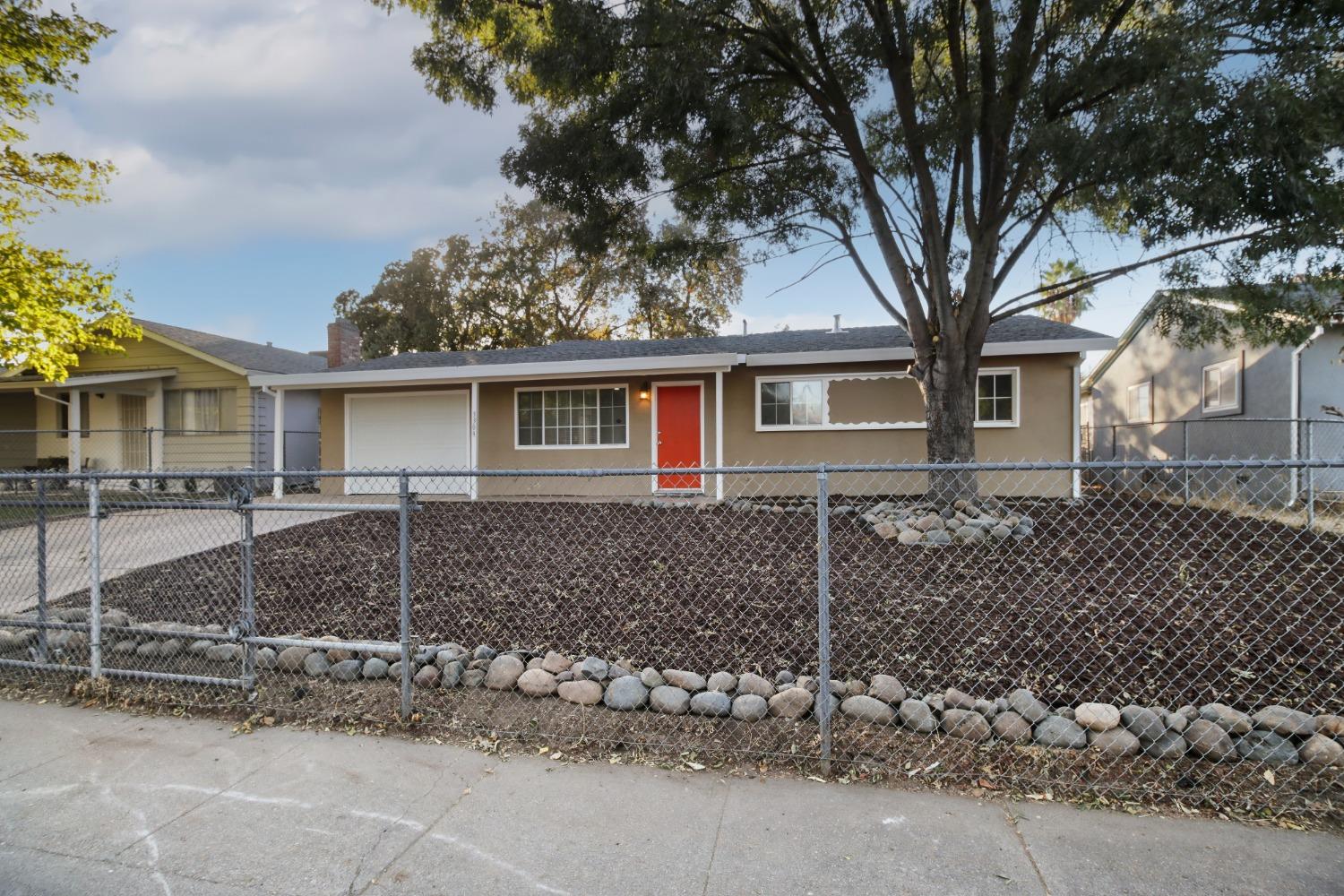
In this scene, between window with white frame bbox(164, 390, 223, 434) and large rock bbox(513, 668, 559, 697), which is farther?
window with white frame bbox(164, 390, 223, 434)

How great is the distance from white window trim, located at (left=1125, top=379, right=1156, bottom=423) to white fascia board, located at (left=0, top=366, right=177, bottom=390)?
74.5ft

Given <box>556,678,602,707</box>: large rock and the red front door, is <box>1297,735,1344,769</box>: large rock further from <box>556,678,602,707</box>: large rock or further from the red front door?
the red front door

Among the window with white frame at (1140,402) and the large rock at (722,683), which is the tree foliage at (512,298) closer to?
the window with white frame at (1140,402)

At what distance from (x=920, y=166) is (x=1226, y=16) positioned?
324cm

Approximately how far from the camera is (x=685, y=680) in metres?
3.79

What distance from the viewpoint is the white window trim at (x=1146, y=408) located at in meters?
16.5

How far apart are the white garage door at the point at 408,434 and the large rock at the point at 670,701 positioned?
10023 mm

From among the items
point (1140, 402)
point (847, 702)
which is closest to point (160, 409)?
point (847, 702)

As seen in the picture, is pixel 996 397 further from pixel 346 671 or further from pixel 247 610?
pixel 247 610

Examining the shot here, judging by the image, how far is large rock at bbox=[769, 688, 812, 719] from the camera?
349cm

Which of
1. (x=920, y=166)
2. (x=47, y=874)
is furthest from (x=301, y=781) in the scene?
(x=920, y=166)

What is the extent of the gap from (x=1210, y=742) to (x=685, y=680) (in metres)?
2.50

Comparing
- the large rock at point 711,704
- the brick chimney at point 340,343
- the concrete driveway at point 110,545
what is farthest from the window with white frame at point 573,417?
the large rock at point 711,704

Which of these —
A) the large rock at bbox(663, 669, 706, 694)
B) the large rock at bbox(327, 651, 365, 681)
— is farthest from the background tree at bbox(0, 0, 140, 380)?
the large rock at bbox(663, 669, 706, 694)
